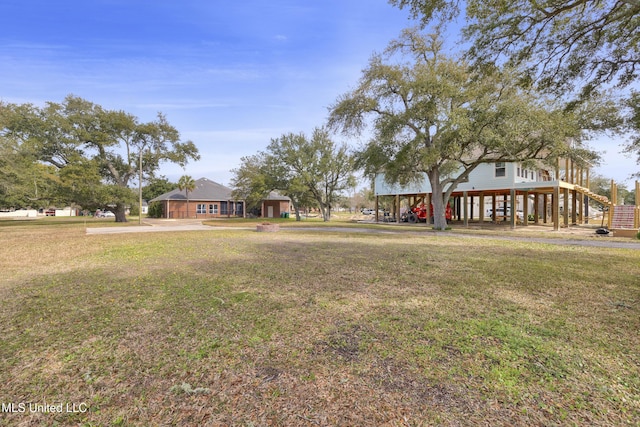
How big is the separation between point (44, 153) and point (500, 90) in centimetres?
3421

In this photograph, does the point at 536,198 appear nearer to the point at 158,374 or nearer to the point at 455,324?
the point at 455,324

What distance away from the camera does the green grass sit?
2.12 m

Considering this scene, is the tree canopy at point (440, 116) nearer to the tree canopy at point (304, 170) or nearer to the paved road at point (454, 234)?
the paved road at point (454, 234)

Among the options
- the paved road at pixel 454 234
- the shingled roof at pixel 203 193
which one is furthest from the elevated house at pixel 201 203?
the paved road at pixel 454 234

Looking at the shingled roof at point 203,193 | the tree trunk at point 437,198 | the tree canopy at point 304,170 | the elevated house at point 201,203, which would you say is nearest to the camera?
the tree trunk at point 437,198

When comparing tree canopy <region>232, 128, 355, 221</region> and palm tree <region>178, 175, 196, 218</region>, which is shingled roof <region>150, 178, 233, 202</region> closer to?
palm tree <region>178, 175, 196, 218</region>

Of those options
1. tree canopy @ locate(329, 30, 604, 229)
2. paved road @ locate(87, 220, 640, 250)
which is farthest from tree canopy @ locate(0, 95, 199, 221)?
tree canopy @ locate(329, 30, 604, 229)

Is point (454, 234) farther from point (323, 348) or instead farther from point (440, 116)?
point (323, 348)

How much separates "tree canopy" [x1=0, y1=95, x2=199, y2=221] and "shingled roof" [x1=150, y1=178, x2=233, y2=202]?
1081 centimetres

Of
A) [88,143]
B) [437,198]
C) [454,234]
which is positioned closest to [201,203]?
[88,143]

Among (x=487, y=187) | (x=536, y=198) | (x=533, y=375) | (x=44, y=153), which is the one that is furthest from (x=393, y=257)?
(x=44, y=153)

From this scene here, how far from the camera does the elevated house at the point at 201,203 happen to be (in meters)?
40.2

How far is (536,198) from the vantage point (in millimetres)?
26016

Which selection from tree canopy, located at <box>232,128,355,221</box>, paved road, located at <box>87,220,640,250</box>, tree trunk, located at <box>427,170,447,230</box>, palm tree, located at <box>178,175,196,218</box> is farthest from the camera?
palm tree, located at <box>178,175,196,218</box>
